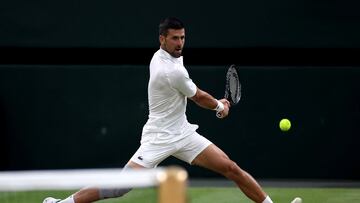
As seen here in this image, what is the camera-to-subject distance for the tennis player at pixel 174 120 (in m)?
7.66

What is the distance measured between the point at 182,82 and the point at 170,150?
24.7 inches

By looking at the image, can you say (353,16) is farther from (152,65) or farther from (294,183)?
(152,65)

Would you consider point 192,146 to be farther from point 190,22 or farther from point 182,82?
point 190,22

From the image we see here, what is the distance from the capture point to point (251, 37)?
11922 millimetres

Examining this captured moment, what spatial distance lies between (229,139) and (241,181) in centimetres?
430

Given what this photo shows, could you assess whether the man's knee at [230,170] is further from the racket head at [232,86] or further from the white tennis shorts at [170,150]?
the racket head at [232,86]

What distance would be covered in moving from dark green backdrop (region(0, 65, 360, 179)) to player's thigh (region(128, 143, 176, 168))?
4.29m

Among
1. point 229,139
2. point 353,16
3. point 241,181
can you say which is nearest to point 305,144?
point 229,139

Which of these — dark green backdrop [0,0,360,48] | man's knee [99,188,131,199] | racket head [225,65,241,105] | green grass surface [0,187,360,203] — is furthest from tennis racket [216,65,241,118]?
dark green backdrop [0,0,360,48]

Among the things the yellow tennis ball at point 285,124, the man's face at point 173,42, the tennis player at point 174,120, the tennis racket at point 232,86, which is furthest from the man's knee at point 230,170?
the yellow tennis ball at point 285,124

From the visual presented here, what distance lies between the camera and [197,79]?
1202 cm

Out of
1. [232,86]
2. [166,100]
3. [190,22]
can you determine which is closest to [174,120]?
[166,100]

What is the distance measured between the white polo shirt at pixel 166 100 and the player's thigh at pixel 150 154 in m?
0.05

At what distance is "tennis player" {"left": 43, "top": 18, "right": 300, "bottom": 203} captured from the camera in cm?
766
